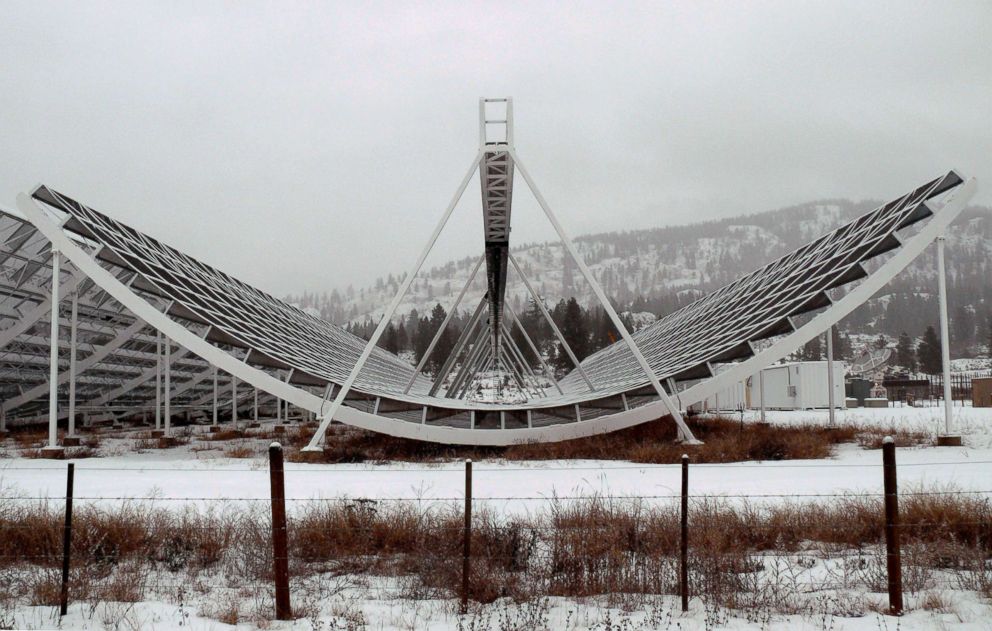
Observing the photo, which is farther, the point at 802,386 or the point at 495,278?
the point at 802,386

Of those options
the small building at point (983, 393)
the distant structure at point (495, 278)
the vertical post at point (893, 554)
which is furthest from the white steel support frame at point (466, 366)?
the vertical post at point (893, 554)

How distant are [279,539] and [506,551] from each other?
8.11ft

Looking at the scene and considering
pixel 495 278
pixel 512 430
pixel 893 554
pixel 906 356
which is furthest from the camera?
pixel 906 356

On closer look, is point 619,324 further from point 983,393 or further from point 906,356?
point 906,356

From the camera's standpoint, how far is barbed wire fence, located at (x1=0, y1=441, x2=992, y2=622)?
653 centimetres

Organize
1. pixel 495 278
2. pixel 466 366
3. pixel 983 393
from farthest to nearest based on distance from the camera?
pixel 983 393, pixel 466 366, pixel 495 278

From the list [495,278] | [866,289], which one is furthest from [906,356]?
[866,289]

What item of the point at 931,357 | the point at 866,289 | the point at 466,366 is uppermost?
the point at 931,357

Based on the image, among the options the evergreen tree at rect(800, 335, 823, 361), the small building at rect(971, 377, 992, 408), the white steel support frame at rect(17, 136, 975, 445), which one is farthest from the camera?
the evergreen tree at rect(800, 335, 823, 361)

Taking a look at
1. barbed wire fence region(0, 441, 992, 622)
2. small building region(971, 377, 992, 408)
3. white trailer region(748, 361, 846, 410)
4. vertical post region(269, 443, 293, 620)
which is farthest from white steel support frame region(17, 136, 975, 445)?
white trailer region(748, 361, 846, 410)

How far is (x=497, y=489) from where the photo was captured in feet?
38.8

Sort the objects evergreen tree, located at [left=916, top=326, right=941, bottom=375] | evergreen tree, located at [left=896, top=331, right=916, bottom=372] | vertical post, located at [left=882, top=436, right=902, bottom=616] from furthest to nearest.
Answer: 1. evergreen tree, located at [left=896, top=331, right=916, bottom=372]
2. evergreen tree, located at [left=916, top=326, right=941, bottom=375]
3. vertical post, located at [left=882, top=436, right=902, bottom=616]

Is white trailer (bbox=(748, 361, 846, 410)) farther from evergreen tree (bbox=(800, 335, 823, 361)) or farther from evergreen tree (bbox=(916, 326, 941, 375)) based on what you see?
evergreen tree (bbox=(800, 335, 823, 361))

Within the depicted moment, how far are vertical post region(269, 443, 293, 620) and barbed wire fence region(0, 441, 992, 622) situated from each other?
13mm
